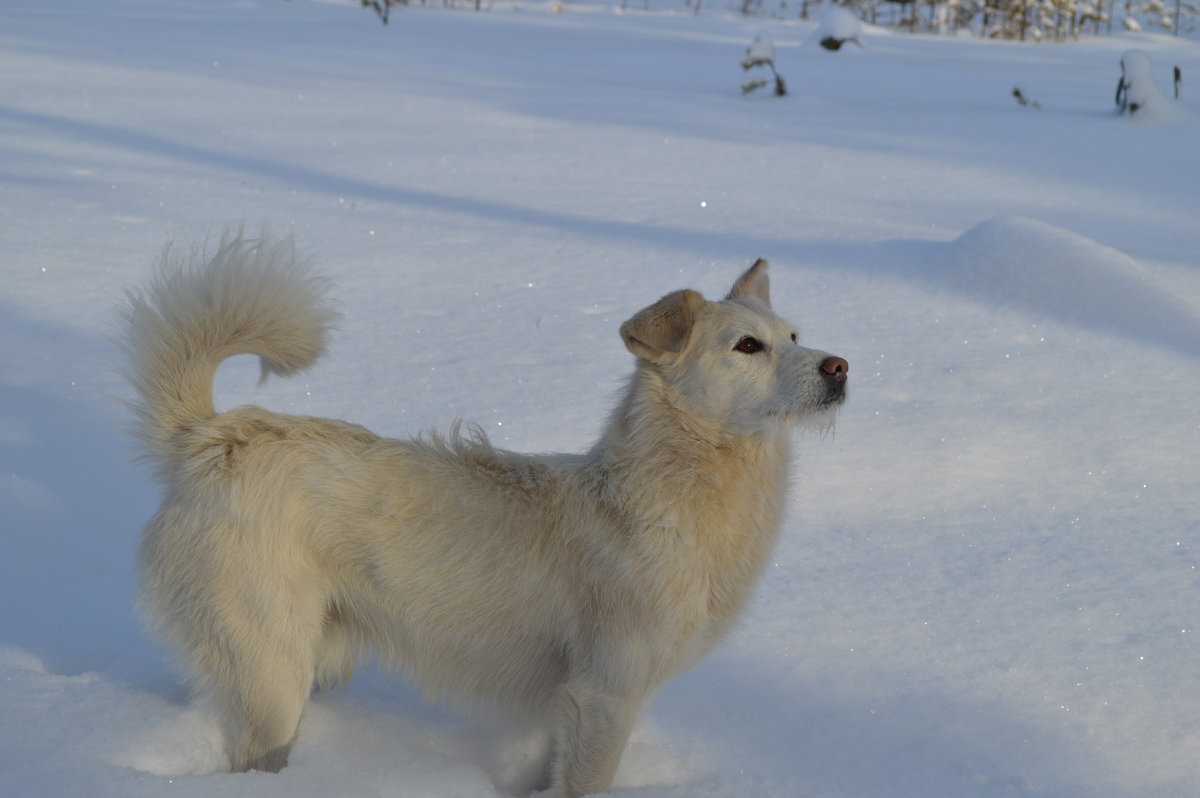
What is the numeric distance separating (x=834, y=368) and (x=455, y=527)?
3.64 ft

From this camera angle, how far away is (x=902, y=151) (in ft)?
29.9

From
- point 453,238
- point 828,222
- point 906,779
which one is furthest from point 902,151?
point 906,779

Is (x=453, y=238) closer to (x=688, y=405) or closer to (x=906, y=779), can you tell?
(x=688, y=405)

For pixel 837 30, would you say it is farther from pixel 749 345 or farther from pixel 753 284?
pixel 749 345

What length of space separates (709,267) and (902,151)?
11.1ft

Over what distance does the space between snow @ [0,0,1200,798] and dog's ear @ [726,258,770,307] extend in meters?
0.94

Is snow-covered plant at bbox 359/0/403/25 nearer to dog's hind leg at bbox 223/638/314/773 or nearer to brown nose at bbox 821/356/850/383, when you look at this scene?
brown nose at bbox 821/356/850/383

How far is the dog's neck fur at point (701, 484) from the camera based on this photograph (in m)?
3.02

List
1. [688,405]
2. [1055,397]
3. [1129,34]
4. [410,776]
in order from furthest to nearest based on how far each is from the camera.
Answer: [1129,34]
[1055,397]
[688,405]
[410,776]

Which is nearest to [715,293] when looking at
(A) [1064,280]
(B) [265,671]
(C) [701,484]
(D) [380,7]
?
(A) [1064,280]

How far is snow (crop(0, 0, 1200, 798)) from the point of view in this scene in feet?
10.1

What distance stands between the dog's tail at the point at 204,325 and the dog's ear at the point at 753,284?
1.30m

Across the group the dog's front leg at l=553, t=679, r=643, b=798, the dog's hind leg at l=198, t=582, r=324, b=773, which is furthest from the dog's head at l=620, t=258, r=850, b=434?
the dog's hind leg at l=198, t=582, r=324, b=773

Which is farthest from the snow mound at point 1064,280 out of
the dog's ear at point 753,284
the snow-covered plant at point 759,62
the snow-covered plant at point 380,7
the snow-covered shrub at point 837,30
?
the snow-covered plant at point 380,7
